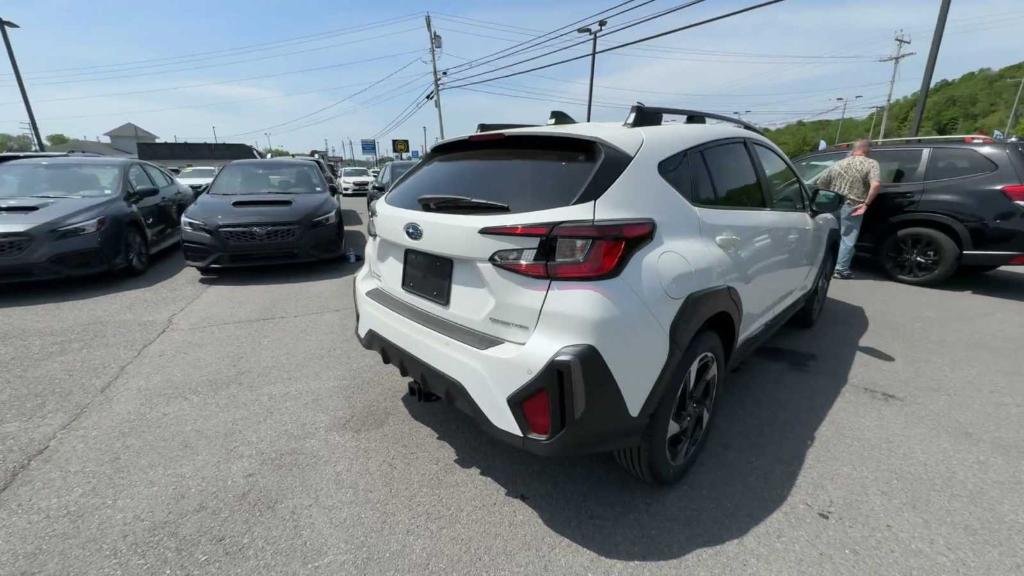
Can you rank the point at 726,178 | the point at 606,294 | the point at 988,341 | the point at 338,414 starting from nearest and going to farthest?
1. the point at 606,294
2. the point at 726,178
3. the point at 338,414
4. the point at 988,341

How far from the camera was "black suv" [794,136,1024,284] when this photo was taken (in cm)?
488

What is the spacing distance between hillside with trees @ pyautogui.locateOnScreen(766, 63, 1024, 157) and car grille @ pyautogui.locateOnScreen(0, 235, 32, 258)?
240 feet

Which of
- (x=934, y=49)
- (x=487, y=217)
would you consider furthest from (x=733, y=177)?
(x=934, y=49)

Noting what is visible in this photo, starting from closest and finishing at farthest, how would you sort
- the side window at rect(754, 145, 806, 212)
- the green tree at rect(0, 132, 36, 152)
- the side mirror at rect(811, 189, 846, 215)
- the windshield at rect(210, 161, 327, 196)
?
the side window at rect(754, 145, 806, 212) < the side mirror at rect(811, 189, 846, 215) < the windshield at rect(210, 161, 327, 196) < the green tree at rect(0, 132, 36, 152)

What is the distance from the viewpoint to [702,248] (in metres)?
2.00

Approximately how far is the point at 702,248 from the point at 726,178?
66cm

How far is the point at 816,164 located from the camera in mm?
6812

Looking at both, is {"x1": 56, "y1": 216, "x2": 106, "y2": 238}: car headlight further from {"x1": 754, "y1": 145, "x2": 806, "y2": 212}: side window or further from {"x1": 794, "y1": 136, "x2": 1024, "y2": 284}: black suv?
{"x1": 794, "y1": 136, "x2": 1024, "y2": 284}: black suv

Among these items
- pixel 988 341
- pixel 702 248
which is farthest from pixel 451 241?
pixel 988 341

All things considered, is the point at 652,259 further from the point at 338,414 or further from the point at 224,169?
the point at 224,169

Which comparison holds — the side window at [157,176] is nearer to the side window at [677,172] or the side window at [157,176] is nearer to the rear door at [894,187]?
the side window at [677,172]

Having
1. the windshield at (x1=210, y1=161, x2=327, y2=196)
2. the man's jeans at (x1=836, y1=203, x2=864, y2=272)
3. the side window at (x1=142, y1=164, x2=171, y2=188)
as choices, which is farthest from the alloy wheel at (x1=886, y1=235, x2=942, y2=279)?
the side window at (x1=142, y1=164, x2=171, y2=188)

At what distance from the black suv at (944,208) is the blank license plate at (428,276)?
636cm

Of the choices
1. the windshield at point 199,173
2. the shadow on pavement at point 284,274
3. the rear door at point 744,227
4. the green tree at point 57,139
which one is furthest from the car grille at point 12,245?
the green tree at point 57,139
